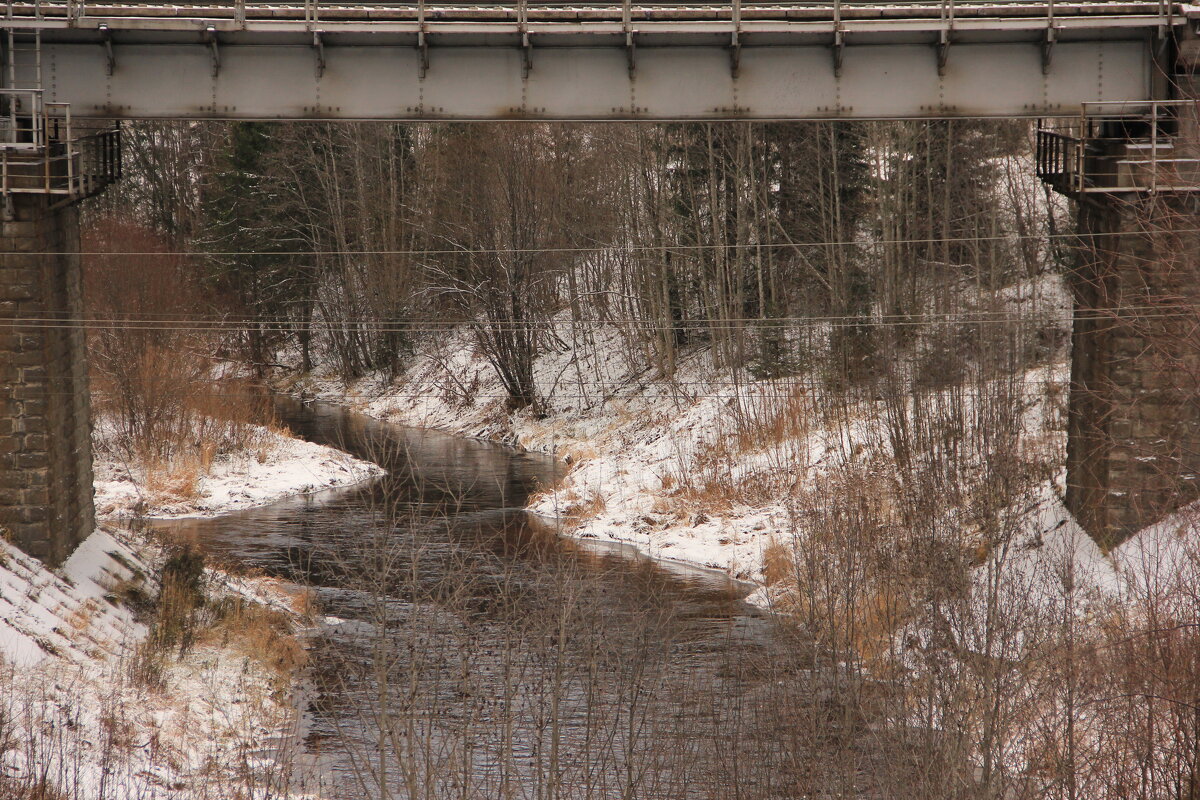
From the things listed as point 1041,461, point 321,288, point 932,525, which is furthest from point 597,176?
point 932,525

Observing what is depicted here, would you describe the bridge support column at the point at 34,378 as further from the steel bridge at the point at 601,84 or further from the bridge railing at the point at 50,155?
the bridge railing at the point at 50,155

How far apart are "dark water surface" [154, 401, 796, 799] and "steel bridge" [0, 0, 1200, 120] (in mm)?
5361

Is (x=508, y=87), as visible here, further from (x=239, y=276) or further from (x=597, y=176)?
(x=239, y=276)

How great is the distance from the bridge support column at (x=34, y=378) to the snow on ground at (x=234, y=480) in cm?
918

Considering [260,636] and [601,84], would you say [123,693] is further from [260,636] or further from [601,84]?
[601,84]

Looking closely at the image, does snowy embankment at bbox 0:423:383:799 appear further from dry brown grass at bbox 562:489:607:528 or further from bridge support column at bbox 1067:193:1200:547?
bridge support column at bbox 1067:193:1200:547

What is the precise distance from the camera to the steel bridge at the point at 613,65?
18.8 m

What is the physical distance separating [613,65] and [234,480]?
16493 mm

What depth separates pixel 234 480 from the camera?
31.8 meters

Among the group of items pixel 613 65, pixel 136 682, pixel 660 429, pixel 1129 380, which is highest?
pixel 613 65

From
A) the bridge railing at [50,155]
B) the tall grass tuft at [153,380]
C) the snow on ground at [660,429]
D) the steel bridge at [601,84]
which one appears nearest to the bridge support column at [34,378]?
the steel bridge at [601,84]

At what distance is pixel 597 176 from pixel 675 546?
17709 millimetres

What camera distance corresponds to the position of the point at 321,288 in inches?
1960

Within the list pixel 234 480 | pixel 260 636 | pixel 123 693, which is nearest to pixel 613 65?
pixel 260 636
